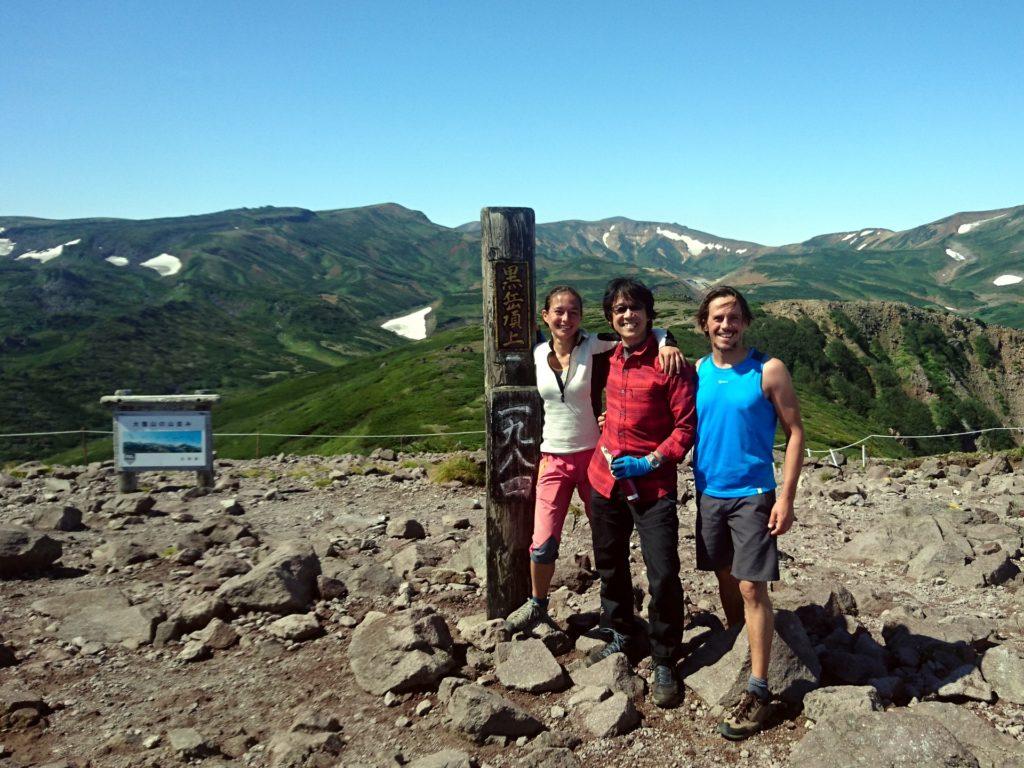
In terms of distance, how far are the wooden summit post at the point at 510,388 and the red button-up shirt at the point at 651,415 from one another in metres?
1.23

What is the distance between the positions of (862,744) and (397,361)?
116 metres

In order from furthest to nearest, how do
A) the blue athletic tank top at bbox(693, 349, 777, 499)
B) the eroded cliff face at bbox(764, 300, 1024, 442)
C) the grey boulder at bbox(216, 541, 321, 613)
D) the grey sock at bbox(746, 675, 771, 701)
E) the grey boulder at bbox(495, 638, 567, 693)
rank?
the eroded cliff face at bbox(764, 300, 1024, 442) → the grey boulder at bbox(216, 541, 321, 613) → the grey boulder at bbox(495, 638, 567, 693) → the grey sock at bbox(746, 675, 771, 701) → the blue athletic tank top at bbox(693, 349, 777, 499)

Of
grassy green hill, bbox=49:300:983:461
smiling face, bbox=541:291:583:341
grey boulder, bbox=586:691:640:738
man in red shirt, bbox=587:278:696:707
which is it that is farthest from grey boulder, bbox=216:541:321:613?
grassy green hill, bbox=49:300:983:461

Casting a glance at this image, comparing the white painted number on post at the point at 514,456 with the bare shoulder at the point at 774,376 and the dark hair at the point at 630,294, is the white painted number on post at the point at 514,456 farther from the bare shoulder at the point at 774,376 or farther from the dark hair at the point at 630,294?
the bare shoulder at the point at 774,376

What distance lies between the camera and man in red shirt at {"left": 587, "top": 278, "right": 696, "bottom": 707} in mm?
5305

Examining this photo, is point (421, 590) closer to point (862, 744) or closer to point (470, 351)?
point (862, 744)

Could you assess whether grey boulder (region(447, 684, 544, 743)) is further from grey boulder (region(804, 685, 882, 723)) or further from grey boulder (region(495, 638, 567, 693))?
grey boulder (region(804, 685, 882, 723))

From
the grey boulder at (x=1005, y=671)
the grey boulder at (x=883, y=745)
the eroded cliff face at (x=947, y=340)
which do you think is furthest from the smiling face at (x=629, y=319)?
the eroded cliff face at (x=947, y=340)

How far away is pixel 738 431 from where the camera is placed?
5016 mm

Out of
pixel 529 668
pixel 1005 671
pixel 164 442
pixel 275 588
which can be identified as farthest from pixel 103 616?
pixel 164 442

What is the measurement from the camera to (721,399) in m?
5.08

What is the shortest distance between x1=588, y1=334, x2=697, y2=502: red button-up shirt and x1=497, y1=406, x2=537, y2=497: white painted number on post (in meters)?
1.21

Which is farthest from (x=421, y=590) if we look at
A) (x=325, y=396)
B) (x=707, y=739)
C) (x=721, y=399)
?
(x=325, y=396)

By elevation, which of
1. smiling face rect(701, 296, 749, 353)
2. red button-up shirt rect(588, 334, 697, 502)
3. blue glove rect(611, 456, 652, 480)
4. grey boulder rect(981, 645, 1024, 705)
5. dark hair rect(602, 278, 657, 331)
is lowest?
grey boulder rect(981, 645, 1024, 705)
